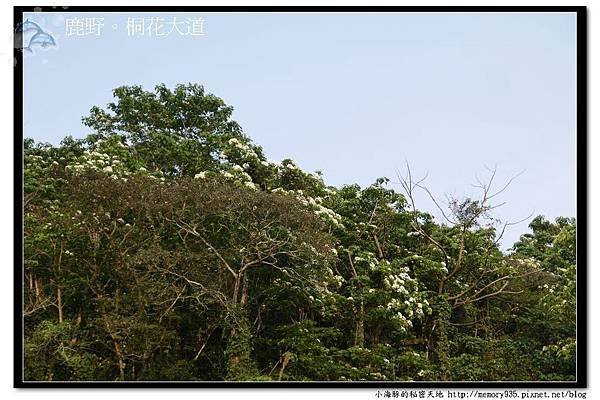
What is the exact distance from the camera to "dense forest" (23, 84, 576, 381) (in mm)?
5445

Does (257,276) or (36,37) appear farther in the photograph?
(257,276)

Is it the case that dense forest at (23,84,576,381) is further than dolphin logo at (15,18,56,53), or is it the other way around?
dense forest at (23,84,576,381)

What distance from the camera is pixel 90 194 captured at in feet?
17.9

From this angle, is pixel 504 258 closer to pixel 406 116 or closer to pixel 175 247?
pixel 406 116

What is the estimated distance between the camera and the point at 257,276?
19.0 ft

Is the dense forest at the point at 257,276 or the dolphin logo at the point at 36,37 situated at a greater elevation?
the dolphin logo at the point at 36,37

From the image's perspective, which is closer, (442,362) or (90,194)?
(90,194)

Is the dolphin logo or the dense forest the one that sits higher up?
the dolphin logo

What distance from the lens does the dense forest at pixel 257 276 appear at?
5.45m

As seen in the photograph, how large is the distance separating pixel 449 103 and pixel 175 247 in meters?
2.44

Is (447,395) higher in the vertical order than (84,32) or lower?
lower

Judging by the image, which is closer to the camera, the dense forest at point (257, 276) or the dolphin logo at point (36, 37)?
the dolphin logo at point (36, 37)

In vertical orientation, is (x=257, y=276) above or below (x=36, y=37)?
below
